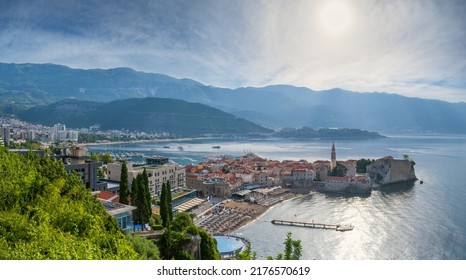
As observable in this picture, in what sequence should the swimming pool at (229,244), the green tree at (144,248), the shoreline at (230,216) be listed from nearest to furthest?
the green tree at (144,248) → the swimming pool at (229,244) → the shoreline at (230,216)

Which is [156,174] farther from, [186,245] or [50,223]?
[50,223]

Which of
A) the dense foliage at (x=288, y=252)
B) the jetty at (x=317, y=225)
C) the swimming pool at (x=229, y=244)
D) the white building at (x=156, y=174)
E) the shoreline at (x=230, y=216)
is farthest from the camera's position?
the white building at (x=156, y=174)

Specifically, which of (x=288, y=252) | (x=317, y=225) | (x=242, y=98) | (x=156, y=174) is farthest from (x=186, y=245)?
(x=242, y=98)

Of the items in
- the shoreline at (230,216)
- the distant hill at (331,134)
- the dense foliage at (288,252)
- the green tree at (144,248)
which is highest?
the distant hill at (331,134)

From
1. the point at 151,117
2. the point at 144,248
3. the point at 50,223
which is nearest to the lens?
the point at 50,223

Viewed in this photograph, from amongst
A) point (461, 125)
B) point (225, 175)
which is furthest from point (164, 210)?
point (461, 125)

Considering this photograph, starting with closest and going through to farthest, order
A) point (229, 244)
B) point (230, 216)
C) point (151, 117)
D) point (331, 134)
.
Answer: point (229, 244)
point (230, 216)
point (331, 134)
point (151, 117)

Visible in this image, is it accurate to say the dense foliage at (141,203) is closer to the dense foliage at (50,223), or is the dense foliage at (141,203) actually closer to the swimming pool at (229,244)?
the swimming pool at (229,244)

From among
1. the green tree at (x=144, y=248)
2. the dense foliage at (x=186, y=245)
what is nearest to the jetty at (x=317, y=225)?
the dense foliage at (x=186, y=245)
